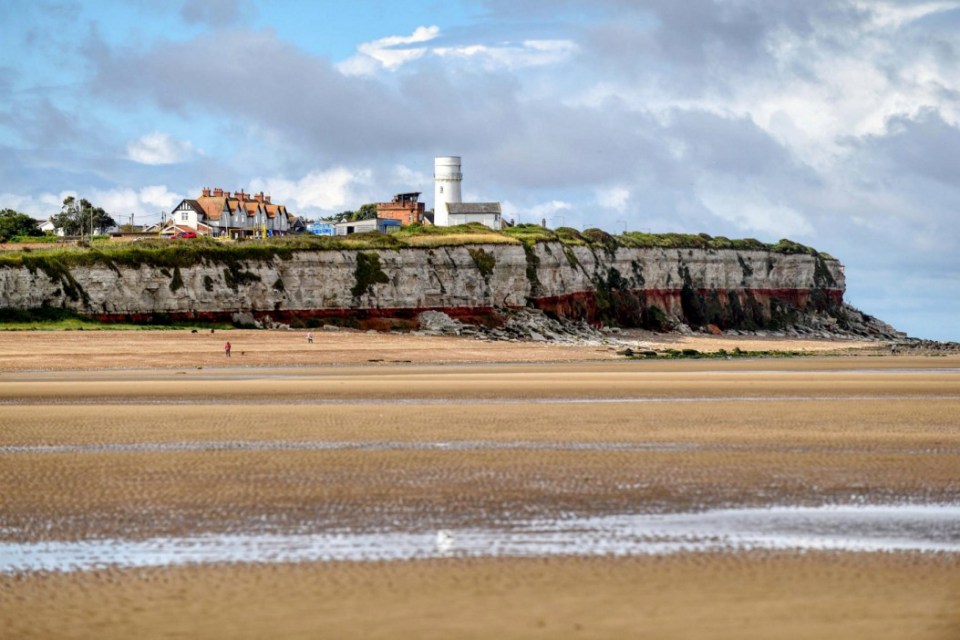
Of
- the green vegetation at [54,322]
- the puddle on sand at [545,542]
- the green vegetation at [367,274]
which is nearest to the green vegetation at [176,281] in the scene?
the green vegetation at [54,322]

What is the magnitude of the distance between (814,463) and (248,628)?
10186 millimetres

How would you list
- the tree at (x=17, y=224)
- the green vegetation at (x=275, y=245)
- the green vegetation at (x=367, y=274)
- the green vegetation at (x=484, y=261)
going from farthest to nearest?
the tree at (x=17, y=224), the green vegetation at (x=484, y=261), the green vegetation at (x=367, y=274), the green vegetation at (x=275, y=245)

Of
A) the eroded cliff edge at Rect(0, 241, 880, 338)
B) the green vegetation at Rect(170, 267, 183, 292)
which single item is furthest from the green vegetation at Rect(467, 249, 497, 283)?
the green vegetation at Rect(170, 267, 183, 292)

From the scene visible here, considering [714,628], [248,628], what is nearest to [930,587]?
[714,628]

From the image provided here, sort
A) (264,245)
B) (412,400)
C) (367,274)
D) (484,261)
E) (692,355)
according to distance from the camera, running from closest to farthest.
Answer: (412,400) → (692,355) → (264,245) → (367,274) → (484,261)

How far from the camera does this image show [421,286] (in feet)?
211

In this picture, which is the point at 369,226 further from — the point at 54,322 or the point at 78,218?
the point at 54,322

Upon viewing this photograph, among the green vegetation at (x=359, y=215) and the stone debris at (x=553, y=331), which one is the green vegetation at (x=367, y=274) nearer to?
the stone debris at (x=553, y=331)

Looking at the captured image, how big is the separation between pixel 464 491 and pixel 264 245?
1903 inches

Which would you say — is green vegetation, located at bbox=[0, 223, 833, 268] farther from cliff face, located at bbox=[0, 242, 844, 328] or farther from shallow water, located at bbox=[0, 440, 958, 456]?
shallow water, located at bbox=[0, 440, 958, 456]

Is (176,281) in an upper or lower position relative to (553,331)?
upper

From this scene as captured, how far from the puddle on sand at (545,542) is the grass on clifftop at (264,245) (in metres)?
44.3

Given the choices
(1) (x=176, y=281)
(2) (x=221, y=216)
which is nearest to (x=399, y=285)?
(1) (x=176, y=281)

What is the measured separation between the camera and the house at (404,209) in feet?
347
